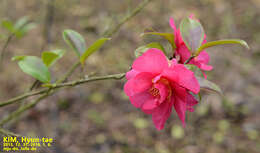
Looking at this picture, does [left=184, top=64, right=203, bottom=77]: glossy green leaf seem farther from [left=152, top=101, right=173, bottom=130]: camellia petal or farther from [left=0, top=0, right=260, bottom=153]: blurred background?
[left=0, top=0, right=260, bottom=153]: blurred background

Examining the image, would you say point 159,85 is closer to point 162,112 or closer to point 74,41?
point 162,112

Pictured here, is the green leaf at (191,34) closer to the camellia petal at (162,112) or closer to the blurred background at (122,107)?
the camellia petal at (162,112)

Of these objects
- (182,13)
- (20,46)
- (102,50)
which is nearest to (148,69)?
(102,50)

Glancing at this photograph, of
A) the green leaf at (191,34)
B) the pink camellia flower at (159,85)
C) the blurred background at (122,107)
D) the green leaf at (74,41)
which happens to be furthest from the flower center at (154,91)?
the blurred background at (122,107)

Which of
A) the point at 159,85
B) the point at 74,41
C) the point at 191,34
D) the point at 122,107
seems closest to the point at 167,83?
the point at 159,85

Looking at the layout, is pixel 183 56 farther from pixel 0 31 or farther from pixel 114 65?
pixel 0 31
